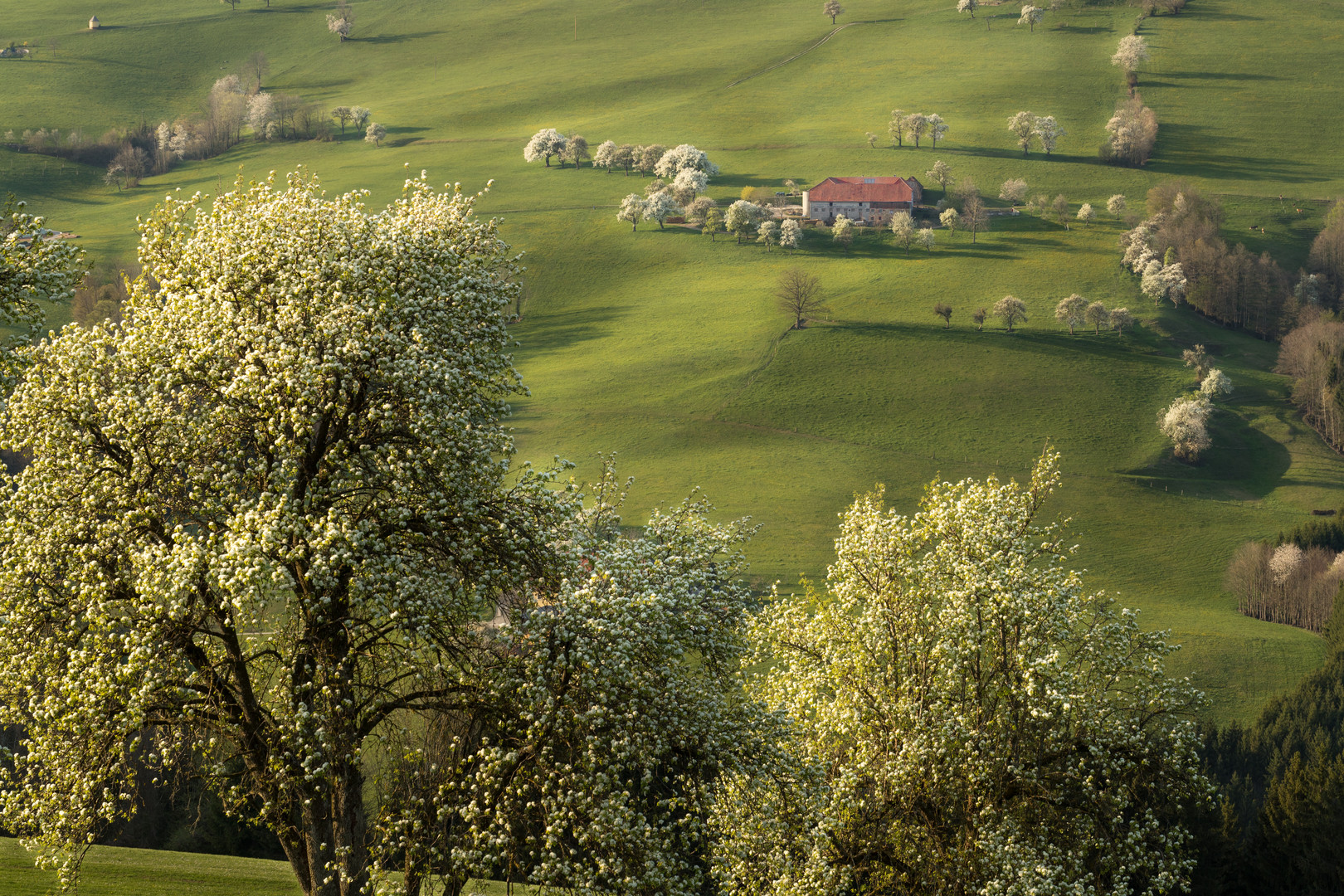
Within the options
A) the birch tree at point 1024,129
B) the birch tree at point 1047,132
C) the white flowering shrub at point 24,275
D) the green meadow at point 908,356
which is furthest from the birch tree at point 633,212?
the white flowering shrub at point 24,275

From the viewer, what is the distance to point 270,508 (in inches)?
694

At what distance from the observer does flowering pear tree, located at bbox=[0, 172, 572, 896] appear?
1730 cm

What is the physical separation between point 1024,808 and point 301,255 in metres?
20.6

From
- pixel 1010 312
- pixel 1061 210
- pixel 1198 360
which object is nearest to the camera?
pixel 1198 360

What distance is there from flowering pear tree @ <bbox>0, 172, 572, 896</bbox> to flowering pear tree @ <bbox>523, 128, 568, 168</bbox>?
6820 inches

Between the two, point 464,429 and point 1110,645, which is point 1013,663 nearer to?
point 1110,645

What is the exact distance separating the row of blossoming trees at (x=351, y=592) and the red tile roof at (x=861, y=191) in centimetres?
15053

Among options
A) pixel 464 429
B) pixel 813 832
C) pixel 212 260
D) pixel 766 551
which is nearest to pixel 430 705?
pixel 464 429

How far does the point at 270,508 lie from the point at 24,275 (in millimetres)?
7422

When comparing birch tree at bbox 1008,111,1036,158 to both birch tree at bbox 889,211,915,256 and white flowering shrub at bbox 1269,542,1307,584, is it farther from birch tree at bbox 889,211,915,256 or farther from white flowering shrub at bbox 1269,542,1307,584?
white flowering shrub at bbox 1269,542,1307,584

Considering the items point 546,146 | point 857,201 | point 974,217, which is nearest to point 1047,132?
point 974,217

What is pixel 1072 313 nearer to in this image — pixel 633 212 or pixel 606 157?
pixel 633 212

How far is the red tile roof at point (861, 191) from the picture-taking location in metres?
166

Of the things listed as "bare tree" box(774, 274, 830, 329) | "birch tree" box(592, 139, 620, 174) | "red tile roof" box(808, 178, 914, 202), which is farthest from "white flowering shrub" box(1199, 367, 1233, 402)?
"birch tree" box(592, 139, 620, 174)
